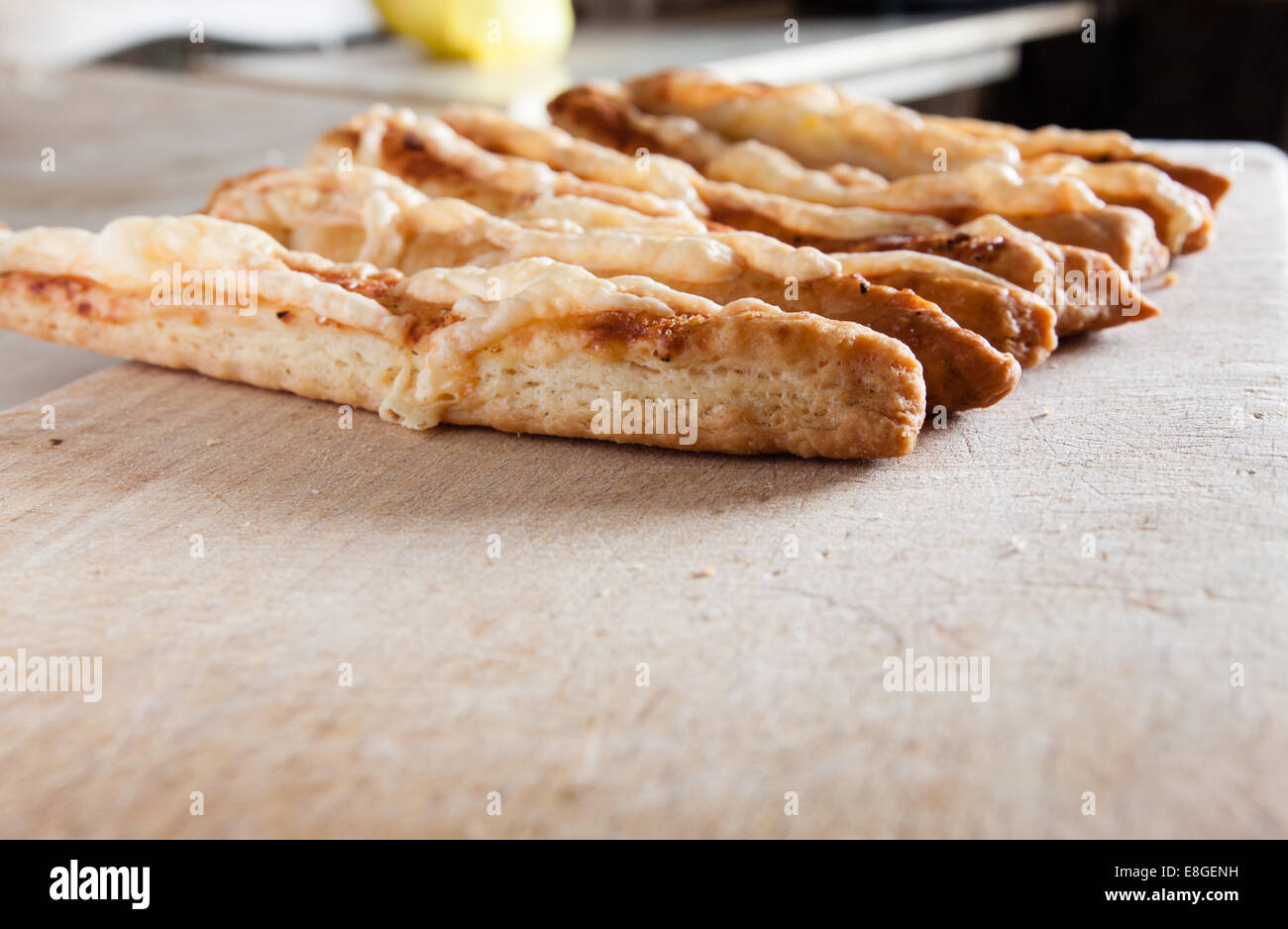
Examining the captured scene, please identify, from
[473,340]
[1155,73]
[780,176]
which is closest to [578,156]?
[780,176]

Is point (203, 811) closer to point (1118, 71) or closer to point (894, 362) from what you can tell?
point (894, 362)

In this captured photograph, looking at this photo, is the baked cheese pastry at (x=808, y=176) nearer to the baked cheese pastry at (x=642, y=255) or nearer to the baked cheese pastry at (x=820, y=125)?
the baked cheese pastry at (x=820, y=125)

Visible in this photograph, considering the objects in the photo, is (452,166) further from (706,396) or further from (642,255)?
(706,396)

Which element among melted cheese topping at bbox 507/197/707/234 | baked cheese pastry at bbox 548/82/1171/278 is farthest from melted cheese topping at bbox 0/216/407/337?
baked cheese pastry at bbox 548/82/1171/278

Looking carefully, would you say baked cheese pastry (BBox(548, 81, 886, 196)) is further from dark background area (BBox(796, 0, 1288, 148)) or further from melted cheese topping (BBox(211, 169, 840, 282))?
dark background area (BBox(796, 0, 1288, 148))
